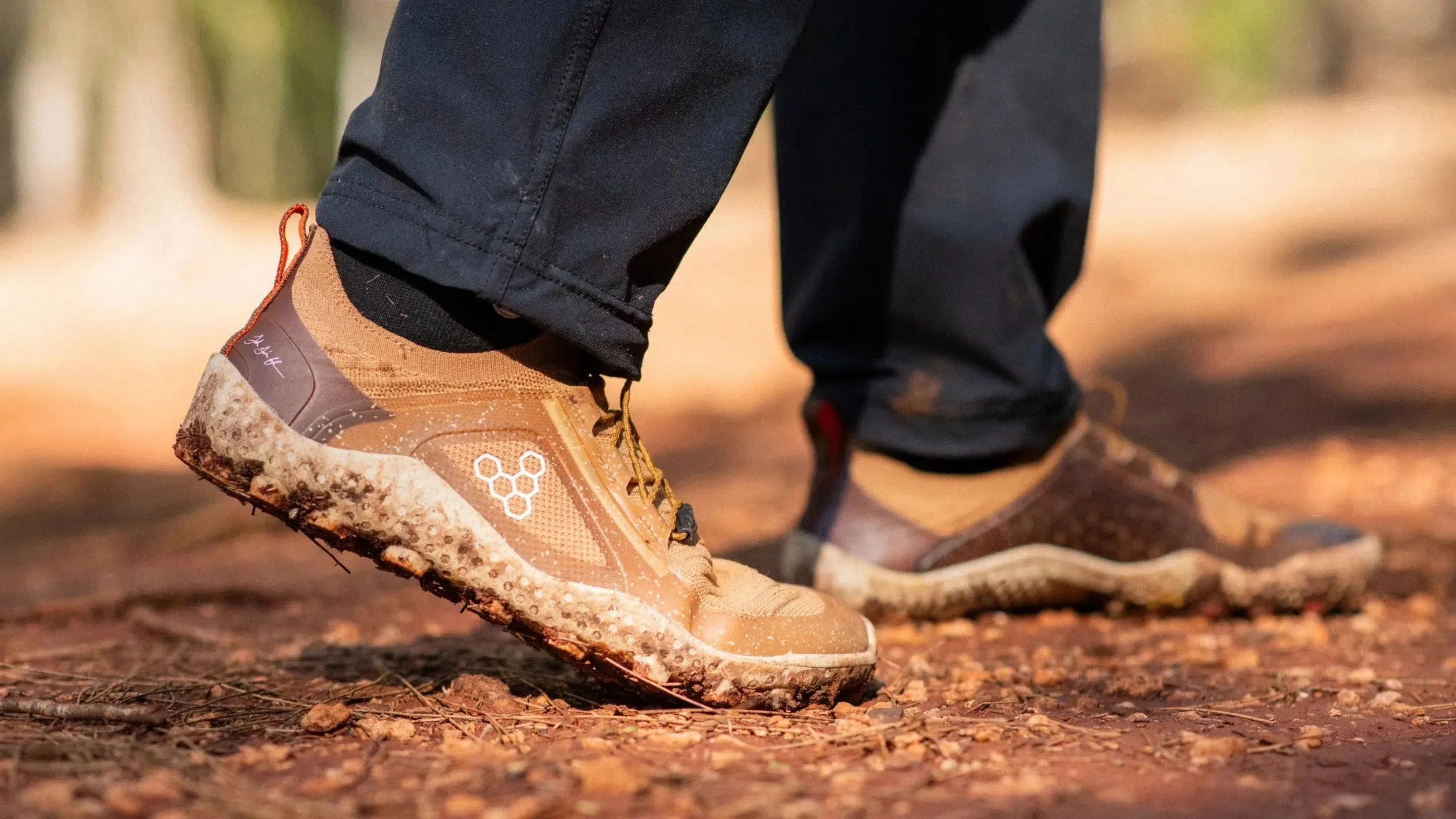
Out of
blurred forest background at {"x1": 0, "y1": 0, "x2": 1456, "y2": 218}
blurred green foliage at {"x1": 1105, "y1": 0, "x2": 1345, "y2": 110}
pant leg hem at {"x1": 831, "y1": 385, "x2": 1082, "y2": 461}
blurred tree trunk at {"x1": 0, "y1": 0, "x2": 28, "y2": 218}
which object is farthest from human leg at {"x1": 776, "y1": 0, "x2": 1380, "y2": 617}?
blurred tree trunk at {"x1": 0, "y1": 0, "x2": 28, "y2": 218}

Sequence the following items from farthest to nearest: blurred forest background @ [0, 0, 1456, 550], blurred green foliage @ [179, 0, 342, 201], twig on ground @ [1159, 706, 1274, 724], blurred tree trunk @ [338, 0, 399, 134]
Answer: blurred tree trunk @ [338, 0, 399, 134]
blurred green foliage @ [179, 0, 342, 201]
blurred forest background @ [0, 0, 1456, 550]
twig on ground @ [1159, 706, 1274, 724]

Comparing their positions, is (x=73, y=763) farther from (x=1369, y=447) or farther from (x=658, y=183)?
(x=1369, y=447)

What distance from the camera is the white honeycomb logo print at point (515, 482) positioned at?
1.18 metres

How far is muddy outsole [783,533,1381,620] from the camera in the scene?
5.85 ft

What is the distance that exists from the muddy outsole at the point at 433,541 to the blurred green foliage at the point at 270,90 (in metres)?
7.57

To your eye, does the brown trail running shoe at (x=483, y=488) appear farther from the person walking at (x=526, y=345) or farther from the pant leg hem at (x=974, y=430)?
the pant leg hem at (x=974, y=430)

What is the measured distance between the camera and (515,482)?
47.0 inches

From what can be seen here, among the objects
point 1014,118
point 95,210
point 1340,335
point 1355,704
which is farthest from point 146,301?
point 1355,704

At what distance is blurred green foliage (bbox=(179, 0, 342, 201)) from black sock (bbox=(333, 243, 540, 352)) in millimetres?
7539

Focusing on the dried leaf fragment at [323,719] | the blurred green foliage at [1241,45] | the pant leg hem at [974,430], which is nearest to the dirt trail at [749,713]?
the dried leaf fragment at [323,719]

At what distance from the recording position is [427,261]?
3.61 feet

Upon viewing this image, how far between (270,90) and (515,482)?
529 inches

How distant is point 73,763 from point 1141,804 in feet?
2.78

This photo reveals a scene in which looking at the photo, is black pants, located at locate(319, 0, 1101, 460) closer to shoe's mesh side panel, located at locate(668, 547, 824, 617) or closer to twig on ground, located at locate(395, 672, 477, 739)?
shoe's mesh side panel, located at locate(668, 547, 824, 617)
